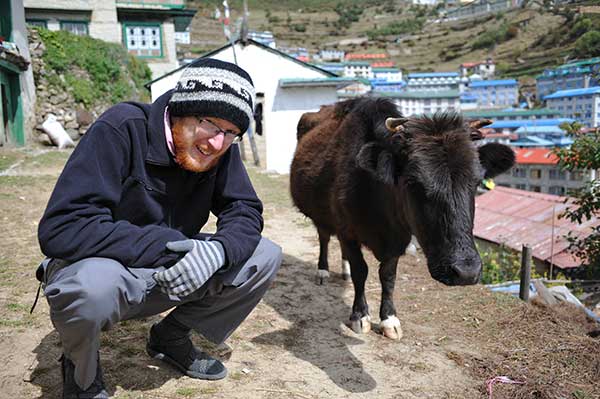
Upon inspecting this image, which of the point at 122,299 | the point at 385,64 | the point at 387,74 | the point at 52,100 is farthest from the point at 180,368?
the point at 385,64

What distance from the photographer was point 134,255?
2.14m

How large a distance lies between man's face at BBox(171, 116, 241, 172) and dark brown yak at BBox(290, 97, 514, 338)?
1072mm

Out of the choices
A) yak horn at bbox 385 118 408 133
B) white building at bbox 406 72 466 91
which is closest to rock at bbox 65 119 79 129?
yak horn at bbox 385 118 408 133

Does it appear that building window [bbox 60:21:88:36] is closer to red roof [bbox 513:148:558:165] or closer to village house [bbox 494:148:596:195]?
village house [bbox 494:148:596:195]

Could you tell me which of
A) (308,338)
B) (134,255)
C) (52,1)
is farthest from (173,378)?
(52,1)

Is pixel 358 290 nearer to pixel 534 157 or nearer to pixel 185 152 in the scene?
pixel 185 152

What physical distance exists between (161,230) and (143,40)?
A: 2516 cm

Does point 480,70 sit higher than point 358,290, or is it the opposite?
point 480,70

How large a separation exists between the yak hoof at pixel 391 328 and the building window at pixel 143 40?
24.2 meters

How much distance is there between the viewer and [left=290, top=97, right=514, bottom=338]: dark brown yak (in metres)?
2.70

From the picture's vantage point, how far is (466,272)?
2506 mm

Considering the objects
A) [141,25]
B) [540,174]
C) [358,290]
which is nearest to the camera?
[358,290]

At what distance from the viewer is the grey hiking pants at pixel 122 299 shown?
6.44ft

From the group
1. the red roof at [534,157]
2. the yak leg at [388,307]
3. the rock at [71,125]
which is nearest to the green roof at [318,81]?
the rock at [71,125]
